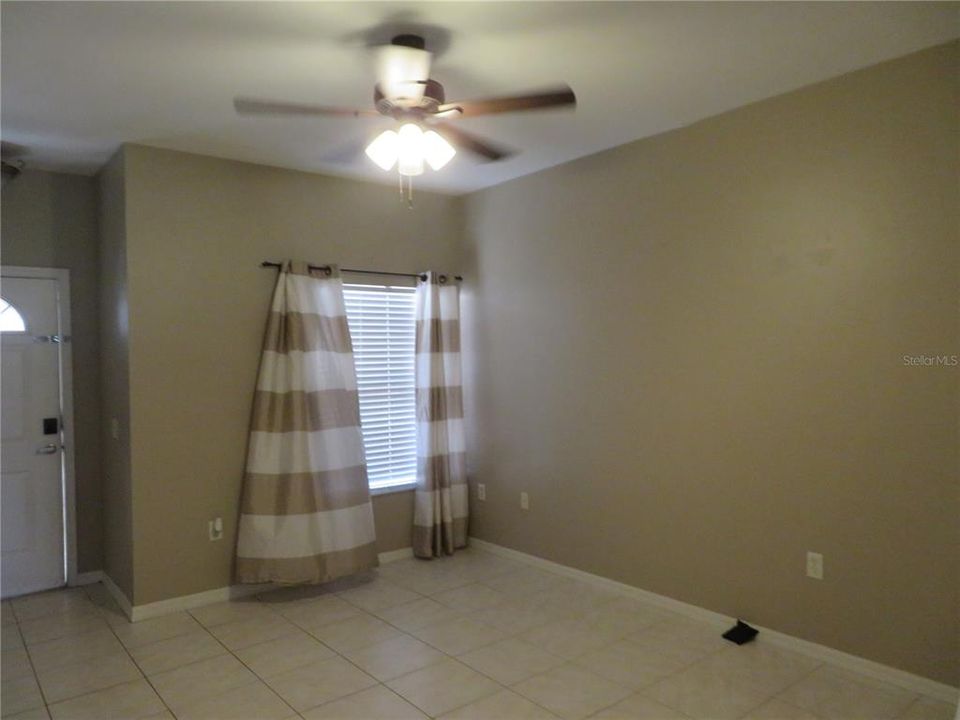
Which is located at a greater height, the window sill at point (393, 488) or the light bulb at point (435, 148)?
Result: the light bulb at point (435, 148)

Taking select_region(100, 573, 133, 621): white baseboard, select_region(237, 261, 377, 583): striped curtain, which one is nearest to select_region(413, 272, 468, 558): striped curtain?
select_region(237, 261, 377, 583): striped curtain


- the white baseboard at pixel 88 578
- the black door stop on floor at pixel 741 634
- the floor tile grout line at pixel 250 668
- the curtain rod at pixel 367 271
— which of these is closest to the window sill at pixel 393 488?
the floor tile grout line at pixel 250 668

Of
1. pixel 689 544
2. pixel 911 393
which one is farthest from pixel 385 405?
pixel 911 393

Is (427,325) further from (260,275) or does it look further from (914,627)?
(914,627)

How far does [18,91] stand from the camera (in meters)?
2.98

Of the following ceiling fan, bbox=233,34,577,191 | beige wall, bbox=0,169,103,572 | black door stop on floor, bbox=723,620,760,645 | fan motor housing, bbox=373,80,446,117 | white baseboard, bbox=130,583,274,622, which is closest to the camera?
ceiling fan, bbox=233,34,577,191

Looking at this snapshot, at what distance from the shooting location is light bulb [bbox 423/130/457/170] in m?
2.59

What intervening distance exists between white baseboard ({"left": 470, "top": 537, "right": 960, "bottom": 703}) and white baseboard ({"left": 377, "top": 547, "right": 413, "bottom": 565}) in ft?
3.03

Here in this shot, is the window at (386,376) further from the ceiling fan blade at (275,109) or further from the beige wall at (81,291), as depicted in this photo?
the ceiling fan blade at (275,109)

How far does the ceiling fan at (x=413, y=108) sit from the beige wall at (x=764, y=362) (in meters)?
1.43

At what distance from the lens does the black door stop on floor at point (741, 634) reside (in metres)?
3.30

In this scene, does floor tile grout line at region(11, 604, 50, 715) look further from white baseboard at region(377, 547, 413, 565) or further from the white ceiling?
the white ceiling

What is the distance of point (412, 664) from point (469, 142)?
2.44 m

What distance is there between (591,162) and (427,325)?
1.63 meters
